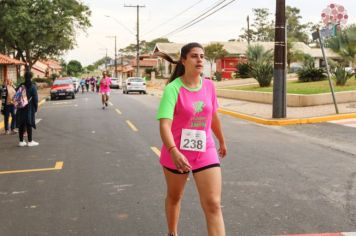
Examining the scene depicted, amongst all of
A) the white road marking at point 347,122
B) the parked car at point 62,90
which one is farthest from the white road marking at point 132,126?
the parked car at point 62,90

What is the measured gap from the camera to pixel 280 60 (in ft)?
47.9

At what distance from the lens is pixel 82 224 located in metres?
4.88

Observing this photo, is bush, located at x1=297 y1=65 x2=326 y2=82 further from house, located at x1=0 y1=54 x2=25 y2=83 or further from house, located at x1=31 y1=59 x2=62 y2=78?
house, located at x1=31 y1=59 x2=62 y2=78

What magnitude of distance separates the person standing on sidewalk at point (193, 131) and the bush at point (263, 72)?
72.2 ft

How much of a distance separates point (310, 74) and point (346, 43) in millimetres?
3747

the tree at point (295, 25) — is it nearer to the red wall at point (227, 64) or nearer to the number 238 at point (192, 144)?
the red wall at point (227, 64)

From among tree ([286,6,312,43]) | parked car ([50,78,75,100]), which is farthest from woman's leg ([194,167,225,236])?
tree ([286,6,312,43])

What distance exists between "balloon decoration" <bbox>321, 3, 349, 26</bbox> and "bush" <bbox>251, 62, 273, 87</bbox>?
24.3 feet

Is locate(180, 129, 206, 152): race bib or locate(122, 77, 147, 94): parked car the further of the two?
locate(122, 77, 147, 94): parked car

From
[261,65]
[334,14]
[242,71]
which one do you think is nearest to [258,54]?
[261,65]

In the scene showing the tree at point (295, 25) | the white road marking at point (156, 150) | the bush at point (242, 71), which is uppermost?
the tree at point (295, 25)

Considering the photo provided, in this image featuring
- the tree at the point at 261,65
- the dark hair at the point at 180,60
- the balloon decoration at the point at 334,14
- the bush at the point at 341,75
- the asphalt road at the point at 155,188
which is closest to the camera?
Result: the dark hair at the point at 180,60

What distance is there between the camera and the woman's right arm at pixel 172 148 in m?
3.38

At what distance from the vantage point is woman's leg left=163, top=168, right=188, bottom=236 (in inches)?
149
